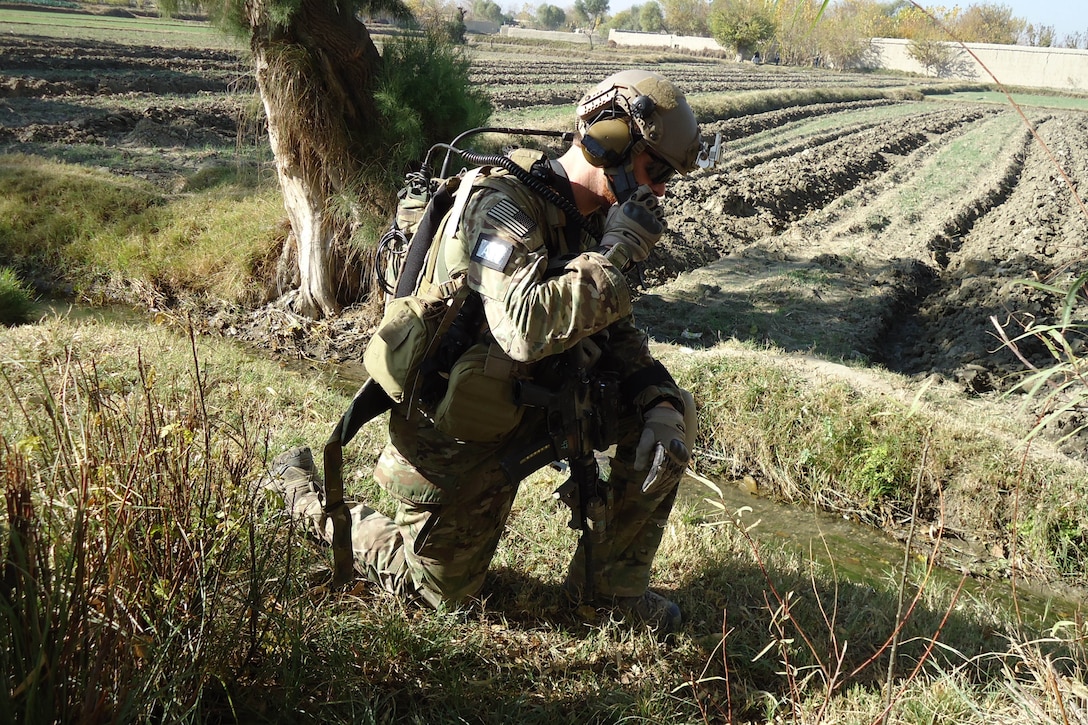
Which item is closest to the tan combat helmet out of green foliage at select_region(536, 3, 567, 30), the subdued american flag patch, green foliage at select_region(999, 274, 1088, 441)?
the subdued american flag patch

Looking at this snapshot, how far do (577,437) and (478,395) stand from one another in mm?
414

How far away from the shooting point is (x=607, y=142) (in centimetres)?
287

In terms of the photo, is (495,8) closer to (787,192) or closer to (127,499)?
(787,192)

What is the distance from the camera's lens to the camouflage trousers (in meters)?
2.94

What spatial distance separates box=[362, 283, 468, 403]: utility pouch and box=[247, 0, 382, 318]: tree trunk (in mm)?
4457

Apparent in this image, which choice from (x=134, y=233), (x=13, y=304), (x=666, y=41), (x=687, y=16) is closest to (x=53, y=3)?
(x=134, y=233)

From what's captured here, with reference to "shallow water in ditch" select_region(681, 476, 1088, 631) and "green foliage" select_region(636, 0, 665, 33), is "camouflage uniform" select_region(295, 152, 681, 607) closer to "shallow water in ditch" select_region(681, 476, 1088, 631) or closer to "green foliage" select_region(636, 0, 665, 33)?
"shallow water in ditch" select_region(681, 476, 1088, 631)

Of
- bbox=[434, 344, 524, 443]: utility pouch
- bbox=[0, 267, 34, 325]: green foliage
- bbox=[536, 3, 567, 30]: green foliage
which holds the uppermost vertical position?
bbox=[536, 3, 567, 30]: green foliage

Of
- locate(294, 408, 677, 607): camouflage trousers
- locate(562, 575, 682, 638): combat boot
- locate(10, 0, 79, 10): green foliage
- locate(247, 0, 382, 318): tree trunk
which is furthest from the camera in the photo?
locate(10, 0, 79, 10): green foliage

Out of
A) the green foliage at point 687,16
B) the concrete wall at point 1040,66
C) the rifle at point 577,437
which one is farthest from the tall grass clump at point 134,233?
the green foliage at point 687,16

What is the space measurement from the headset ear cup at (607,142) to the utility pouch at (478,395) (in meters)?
0.77

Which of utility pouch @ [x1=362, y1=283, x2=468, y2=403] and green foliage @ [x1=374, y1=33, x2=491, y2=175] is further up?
green foliage @ [x1=374, y1=33, x2=491, y2=175]

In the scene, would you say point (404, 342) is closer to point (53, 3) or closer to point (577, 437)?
point (577, 437)

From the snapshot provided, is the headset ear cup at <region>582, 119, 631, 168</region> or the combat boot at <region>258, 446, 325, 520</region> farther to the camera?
the combat boot at <region>258, 446, 325, 520</region>
